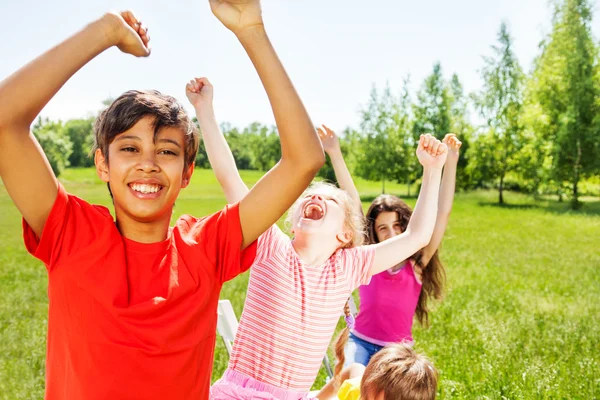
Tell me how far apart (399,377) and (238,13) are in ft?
5.92

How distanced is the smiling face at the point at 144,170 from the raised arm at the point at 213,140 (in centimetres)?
78

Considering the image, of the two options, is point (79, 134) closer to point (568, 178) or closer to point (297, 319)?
point (568, 178)

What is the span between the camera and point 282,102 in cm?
150

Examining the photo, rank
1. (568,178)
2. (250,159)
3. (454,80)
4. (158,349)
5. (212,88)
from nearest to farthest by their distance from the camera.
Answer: (158,349) < (212,88) < (568,178) < (454,80) < (250,159)

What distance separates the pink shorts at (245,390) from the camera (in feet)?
7.19

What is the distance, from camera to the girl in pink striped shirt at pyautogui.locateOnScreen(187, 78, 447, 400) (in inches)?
90.0

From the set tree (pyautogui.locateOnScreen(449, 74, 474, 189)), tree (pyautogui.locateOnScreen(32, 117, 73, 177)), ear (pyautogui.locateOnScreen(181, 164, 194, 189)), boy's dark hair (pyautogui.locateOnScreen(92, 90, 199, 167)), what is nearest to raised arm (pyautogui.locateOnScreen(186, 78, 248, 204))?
ear (pyautogui.locateOnScreen(181, 164, 194, 189))

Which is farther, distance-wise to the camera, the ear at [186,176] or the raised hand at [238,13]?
the ear at [186,176]

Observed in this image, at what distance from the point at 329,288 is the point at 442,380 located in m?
2.90

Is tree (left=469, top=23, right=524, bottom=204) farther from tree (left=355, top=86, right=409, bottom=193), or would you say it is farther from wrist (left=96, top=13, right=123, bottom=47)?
wrist (left=96, top=13, right=123, bottom=47)

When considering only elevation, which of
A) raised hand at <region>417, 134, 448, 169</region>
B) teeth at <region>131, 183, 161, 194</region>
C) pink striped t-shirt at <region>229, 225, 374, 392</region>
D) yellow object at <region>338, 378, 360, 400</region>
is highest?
raised hand at <region>417, 134, 448, 169</region>

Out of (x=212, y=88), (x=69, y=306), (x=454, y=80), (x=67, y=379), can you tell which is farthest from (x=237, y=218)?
(x=454, y=80)

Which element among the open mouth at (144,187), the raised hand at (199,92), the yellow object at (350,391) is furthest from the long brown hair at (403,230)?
the open mouth at (144,187)

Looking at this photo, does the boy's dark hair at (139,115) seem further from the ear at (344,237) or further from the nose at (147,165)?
the ear at (344,237)
